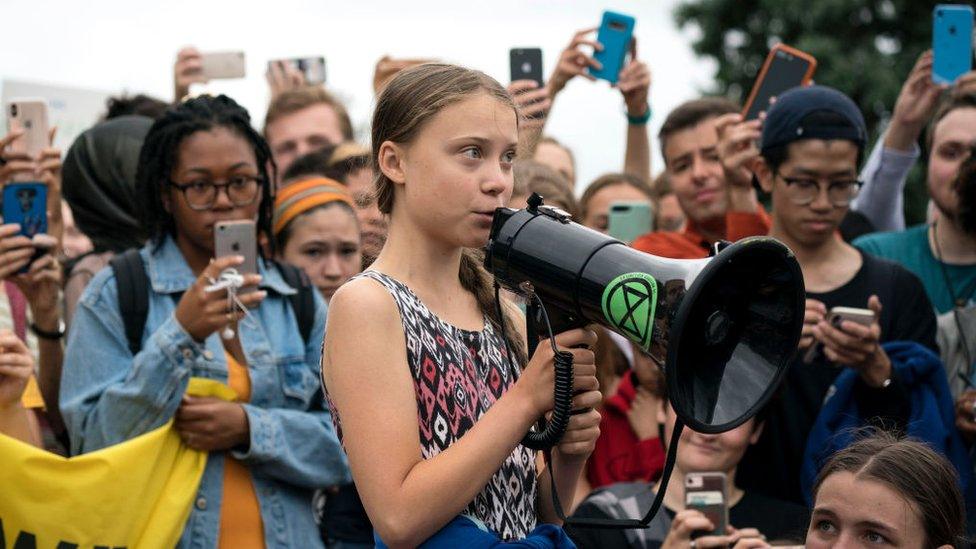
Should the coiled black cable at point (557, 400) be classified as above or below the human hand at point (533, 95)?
below

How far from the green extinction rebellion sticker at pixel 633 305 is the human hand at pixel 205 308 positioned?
1736 mm

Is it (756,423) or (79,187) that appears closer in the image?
(756,423)

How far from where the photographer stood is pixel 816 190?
5012 mm

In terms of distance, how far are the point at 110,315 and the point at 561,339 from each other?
191 cm

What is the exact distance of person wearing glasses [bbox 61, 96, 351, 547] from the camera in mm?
4250

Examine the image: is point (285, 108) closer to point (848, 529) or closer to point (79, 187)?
point (79, 187)

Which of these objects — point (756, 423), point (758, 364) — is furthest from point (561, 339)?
point (756, 423)

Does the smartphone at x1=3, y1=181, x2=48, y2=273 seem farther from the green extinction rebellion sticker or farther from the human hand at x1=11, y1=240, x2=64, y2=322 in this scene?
the green extinction rebellion sticker

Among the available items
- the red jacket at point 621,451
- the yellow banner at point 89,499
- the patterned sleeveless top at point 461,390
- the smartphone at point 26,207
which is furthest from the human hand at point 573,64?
the patterned sleeveless top at point 461,390

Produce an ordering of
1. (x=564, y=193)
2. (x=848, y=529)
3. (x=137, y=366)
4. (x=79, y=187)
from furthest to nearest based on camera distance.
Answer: (x=564, y=193)
(x=79, y=187)
(x=137, y=366)
(x=848, y=529)

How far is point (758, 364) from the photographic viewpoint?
9.45 feet

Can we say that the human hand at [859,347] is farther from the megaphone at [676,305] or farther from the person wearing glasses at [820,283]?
the megaphone at [676,305]

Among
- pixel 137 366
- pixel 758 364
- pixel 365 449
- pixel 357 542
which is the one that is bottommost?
pixel 357 542

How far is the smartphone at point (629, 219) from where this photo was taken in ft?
20.0
